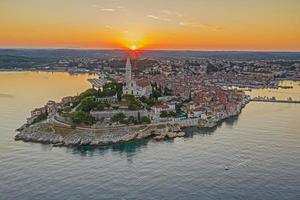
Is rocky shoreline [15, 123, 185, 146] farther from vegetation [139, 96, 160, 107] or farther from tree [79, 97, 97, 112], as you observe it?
vegetation [139, 96, 160, 107]

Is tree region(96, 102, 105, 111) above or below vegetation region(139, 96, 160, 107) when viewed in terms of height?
above

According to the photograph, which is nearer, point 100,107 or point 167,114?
point 100,107

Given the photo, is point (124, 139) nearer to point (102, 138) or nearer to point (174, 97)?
point (102, 138)

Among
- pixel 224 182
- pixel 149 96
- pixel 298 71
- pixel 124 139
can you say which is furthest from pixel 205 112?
pixel 298 71

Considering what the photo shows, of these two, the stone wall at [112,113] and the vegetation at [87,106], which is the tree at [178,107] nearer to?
the stone wall at [112,113]

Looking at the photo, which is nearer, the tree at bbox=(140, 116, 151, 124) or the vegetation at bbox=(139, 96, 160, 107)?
the tree at bbox=(140, 116, 151, 124)

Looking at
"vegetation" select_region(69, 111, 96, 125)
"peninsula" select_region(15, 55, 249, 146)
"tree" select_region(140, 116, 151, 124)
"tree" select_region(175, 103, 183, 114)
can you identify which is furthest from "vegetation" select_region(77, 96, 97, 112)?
"tree" select_region(175, 103, 183, 114)

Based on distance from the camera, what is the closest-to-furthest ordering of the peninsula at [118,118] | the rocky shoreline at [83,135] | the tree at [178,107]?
the rocky shoreline at [83,135]
the peninsula at [118,118]
the tree at [178,107]

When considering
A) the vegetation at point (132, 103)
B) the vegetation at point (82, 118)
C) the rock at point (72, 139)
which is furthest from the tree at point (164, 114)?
the rock at point (72, 139)

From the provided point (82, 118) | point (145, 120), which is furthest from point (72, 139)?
point (145, 120)

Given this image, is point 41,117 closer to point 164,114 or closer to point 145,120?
point 145,120
